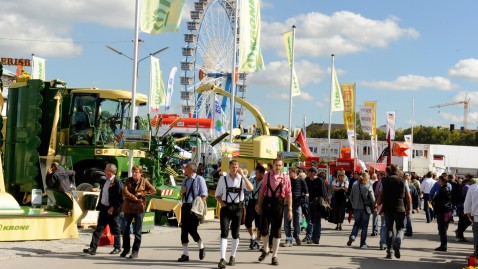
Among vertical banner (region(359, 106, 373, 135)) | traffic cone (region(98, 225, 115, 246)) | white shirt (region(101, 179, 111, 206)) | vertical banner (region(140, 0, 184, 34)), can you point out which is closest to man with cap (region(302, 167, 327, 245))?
traffic cone (region(98, 225, 115, 246))

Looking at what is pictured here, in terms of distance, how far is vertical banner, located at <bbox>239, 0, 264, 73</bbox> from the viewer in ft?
92.1

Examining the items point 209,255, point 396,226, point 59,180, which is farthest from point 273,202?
point 59,180

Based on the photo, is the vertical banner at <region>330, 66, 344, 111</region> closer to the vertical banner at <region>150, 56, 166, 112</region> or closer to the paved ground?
the vertical banner at <region>150, 56, 166, 112</region>

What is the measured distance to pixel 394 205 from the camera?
45.0 feet

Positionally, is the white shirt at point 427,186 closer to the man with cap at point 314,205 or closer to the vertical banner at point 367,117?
the man with cap at point 314,205

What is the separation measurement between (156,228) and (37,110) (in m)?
4.07

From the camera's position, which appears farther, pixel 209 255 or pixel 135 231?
pixel 209 255

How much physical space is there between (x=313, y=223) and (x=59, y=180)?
582 cm

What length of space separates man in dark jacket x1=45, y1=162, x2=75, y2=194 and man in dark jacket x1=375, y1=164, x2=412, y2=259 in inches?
253

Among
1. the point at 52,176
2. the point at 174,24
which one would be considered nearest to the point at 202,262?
the point at 52,176

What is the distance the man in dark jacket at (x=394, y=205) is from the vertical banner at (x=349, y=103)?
25287 millimetres

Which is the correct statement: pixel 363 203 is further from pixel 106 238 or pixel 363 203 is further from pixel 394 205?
pixel 106 238

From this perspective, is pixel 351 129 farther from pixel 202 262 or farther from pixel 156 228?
pixel 202 262

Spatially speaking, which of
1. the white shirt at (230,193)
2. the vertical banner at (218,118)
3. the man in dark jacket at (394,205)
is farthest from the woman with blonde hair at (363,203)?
the vertical banner at (218,118)
